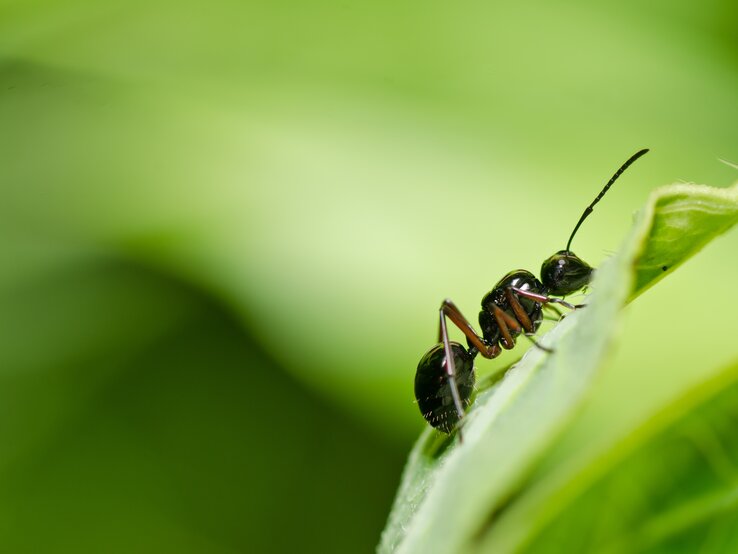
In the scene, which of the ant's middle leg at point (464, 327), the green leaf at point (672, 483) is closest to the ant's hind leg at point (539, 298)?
the ant's middle leg at point (464, 327)

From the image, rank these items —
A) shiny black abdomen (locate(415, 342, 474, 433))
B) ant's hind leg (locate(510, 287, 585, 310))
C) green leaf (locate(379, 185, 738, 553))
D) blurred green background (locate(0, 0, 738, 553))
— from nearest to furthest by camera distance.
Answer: green leaf (locate(379, 185, 738, 553)) → shiny black abdomen (locate(415, 342, 474, 433)) → ant's hind leg (locate(510, 287, 585, 310)) → blurred green background (locate(0, 0, 738, 553))

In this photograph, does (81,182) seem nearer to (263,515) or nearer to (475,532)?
(263,515)

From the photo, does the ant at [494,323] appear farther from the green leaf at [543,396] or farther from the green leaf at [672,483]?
the green leaf at [672,483]

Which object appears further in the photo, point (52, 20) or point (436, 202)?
point (52, 20)

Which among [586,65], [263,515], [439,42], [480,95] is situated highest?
[439,42]

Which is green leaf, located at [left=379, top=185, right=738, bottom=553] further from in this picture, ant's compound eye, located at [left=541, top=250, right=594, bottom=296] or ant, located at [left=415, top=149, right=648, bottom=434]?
ant's compound eye, located at [left=541, top=250, right=594, bottom=296]

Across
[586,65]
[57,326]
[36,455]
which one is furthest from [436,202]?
[36,455]

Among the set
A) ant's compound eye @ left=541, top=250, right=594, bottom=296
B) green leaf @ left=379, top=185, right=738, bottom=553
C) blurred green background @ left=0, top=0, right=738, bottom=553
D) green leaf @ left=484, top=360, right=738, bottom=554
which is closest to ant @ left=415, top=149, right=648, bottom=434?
ant's compound eye @ left=541, top=250, right=594, bottom=296
